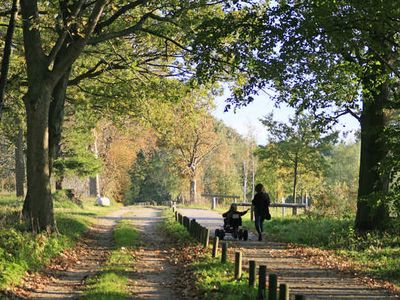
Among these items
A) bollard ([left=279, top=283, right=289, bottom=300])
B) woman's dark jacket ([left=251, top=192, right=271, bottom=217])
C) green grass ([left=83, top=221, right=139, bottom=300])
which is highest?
woman's dark jacket ([left=251, top=192, right=271, bottom=217])

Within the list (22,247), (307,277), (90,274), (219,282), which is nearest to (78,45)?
(22,247)

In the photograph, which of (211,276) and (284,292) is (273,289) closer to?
(284,292)

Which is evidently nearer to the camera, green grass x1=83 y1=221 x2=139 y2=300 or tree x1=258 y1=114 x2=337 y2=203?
green grass x1=83 y1=221 x2=139 y2=300

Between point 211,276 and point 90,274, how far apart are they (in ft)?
10.0

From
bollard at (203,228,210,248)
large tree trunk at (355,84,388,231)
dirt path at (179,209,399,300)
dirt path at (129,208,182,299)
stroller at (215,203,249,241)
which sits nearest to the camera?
dirt path at (179,209,399,300)

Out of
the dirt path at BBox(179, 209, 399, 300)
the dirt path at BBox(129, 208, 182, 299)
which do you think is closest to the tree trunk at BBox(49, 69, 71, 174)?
the dirt path at BBox(129, 208, 182, 299)

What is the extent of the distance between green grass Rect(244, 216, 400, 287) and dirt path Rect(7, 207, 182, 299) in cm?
493

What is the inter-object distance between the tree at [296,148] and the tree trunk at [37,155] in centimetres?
2267

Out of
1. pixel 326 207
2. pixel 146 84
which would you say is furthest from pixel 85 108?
pixel 326 207

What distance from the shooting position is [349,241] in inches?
647

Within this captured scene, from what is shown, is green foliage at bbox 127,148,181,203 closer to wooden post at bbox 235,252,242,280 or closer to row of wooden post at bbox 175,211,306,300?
row of wooden post at bbox 175,211,306,300

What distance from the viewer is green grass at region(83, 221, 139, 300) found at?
9.62 metres

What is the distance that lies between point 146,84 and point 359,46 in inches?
558

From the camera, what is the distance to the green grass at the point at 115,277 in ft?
31.6
